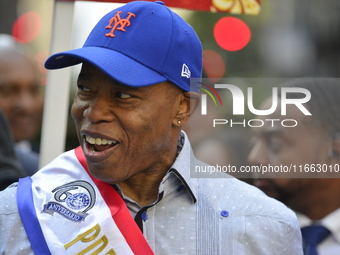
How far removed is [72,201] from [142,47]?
722mm

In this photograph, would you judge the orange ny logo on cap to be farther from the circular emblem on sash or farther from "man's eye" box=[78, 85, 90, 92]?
the circular emblem on sash

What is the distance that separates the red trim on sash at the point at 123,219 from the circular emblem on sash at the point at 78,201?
0.25ft

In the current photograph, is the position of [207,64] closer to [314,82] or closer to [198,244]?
[314,82]

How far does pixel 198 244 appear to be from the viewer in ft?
7.09

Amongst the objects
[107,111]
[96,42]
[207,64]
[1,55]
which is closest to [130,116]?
[107,111]

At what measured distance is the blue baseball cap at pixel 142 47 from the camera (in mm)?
2051

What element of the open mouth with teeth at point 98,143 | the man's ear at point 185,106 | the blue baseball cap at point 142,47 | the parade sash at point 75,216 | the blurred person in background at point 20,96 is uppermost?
the blue baseball cap at point 142,47

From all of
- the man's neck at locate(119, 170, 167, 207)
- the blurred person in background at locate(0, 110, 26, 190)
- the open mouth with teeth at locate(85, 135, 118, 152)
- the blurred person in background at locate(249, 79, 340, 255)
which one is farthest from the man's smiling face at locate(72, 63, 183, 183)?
the blurred person in background at locate(249, 79, 340, 255)

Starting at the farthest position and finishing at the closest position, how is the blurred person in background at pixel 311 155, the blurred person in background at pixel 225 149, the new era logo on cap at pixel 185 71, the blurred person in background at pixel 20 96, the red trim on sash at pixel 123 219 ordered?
the blurred person in background at pixel 20 96 < the blurred person in background at pixel 225 149 < the blurred person in background at pixel 311 155 < the new era logo on cap at pixel 185 71 < the red trim on sash at pixel 123 219

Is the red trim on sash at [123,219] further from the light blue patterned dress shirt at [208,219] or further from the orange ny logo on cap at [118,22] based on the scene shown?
the orange ny logo on cap at [118,22]

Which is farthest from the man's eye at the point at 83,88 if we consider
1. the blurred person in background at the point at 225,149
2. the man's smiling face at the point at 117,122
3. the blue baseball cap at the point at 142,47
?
the blurred person in background at the point at 225,149

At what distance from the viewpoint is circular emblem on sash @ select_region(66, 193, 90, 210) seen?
6.98 ft

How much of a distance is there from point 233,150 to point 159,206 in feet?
4.55

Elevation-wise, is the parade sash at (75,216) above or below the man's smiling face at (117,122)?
below
